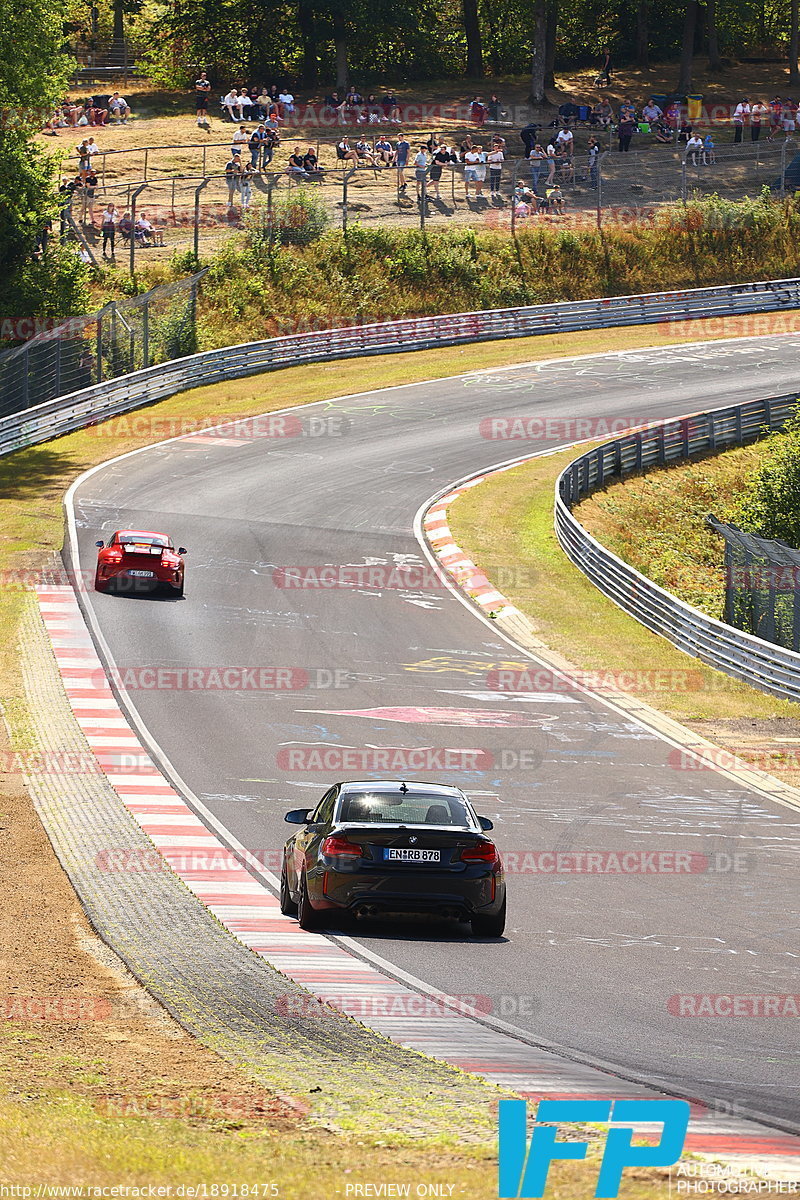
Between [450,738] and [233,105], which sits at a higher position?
[233,105]

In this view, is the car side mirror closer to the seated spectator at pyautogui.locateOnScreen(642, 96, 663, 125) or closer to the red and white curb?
the red and white curb

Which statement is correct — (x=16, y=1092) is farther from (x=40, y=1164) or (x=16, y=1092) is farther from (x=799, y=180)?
(x=799, y=180)

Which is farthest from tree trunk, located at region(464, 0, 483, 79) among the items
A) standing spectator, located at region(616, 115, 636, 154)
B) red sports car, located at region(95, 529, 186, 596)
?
red sports car, located at region(95, 529, 186, 596)

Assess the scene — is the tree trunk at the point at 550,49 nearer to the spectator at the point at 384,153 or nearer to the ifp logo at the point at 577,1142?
the spectator at the point at 384,153

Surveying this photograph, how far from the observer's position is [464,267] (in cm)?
5984

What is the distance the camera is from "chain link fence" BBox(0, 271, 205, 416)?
143 ft

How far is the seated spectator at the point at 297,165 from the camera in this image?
5869cm

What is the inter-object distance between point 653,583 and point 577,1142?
24.3 metres

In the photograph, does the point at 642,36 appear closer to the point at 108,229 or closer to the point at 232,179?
the point at 232,179

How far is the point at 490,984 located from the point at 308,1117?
344cm

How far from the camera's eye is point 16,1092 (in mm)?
8516

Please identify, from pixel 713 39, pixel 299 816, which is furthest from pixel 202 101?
pixel 299 816

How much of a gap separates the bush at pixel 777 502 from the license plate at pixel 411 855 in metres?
27.9

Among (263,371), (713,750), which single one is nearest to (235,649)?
(713,750)
